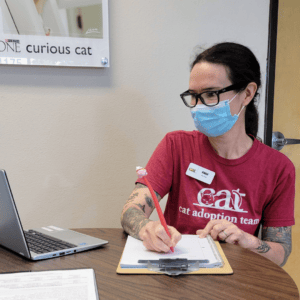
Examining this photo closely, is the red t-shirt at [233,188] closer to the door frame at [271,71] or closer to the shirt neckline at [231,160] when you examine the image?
the shirt neckline at [231,160]

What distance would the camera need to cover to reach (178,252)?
84 centimetres

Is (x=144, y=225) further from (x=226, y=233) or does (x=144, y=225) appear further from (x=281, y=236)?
(x=281, y=236)

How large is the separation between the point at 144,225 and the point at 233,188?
1.44 ft

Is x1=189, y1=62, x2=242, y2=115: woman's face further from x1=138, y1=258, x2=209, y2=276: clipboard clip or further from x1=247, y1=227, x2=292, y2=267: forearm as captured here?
x1=138, y1=258, x2=209, y2=276: clipboard clip

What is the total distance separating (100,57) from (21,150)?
22.4 inches

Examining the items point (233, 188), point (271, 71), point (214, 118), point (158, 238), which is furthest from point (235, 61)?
point (158, 238)

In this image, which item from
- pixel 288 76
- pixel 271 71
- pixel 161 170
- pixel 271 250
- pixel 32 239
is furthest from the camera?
pixel 288 76

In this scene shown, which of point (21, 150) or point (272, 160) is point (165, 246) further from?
point (21, 150)

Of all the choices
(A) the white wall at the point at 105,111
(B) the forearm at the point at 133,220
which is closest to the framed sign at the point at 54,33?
(A) the white wall at the point at 105,111

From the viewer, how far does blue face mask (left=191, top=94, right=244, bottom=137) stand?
A: 1223 millimetres

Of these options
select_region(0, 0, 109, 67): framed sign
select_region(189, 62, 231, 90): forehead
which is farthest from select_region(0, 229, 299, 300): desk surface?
select_region(0, 0, 109, 67): framed sign

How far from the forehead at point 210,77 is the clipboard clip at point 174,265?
69 cm

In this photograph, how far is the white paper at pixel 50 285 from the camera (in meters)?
0.61

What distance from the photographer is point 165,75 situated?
64.2 inches
